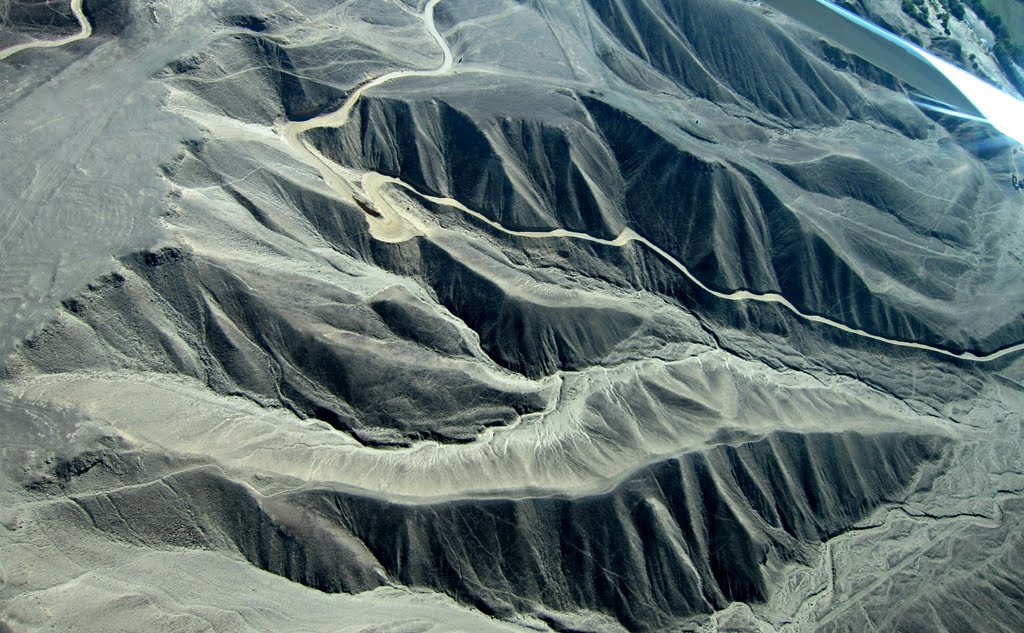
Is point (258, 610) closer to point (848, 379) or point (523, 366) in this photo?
point (523, 366)

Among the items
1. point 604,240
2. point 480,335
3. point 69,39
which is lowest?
point 480,335

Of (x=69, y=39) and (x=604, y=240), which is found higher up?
(x=604, y=240)

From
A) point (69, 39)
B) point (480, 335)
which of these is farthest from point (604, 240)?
point (69, 39)

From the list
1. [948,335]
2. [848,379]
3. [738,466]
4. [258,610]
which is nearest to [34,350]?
[258,610]

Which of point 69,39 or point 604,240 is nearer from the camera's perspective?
point 69,39

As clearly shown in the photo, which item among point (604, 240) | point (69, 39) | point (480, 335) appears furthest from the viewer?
point (604, 240)

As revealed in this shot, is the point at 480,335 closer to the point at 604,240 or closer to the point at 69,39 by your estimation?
the point at 604,240

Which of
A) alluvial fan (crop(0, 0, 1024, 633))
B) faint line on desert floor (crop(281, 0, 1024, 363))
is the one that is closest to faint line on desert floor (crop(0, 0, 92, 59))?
alluvial fan (crop(0, 0, 1024, 633))

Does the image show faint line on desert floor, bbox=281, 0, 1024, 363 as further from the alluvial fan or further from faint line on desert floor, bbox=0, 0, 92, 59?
faint line on desert floor, bbox=0, 0, 92, 59
